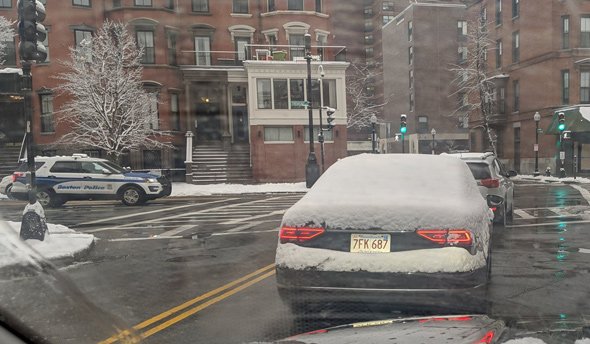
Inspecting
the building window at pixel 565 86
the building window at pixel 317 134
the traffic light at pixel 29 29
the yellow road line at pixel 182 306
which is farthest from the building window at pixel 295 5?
the yellow road line at pixel 182 306

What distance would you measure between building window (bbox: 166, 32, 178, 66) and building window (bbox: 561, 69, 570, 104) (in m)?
25.5

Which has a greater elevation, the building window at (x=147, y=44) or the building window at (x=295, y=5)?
the building window at (x=295, y=5)

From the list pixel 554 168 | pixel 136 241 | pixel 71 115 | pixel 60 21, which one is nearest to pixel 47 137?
pixel 71 115

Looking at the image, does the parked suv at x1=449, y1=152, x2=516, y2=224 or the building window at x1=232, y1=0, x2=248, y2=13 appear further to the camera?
the building window at x1=232, y1=0, x2=248, y2=13

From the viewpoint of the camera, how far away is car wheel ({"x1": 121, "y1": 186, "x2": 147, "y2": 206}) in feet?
53.1

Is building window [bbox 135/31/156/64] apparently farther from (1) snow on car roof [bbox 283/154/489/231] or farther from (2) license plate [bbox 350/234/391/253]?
(2) license plate [bbox 350/234/391/253]

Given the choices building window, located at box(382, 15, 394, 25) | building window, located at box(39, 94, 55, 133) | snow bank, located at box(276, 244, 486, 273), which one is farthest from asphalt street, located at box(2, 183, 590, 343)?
building window, located at box(382, 15, 394, 25)

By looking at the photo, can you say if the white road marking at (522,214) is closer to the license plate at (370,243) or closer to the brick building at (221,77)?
the license plate at (370,243)

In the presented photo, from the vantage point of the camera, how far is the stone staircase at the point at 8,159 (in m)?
25.8

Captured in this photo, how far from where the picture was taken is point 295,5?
31.5m

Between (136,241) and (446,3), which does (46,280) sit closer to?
(136,241)

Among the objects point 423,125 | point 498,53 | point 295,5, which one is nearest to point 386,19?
point 423,125

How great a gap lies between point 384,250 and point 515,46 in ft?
121

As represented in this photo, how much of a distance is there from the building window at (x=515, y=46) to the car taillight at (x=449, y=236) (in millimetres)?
36051
